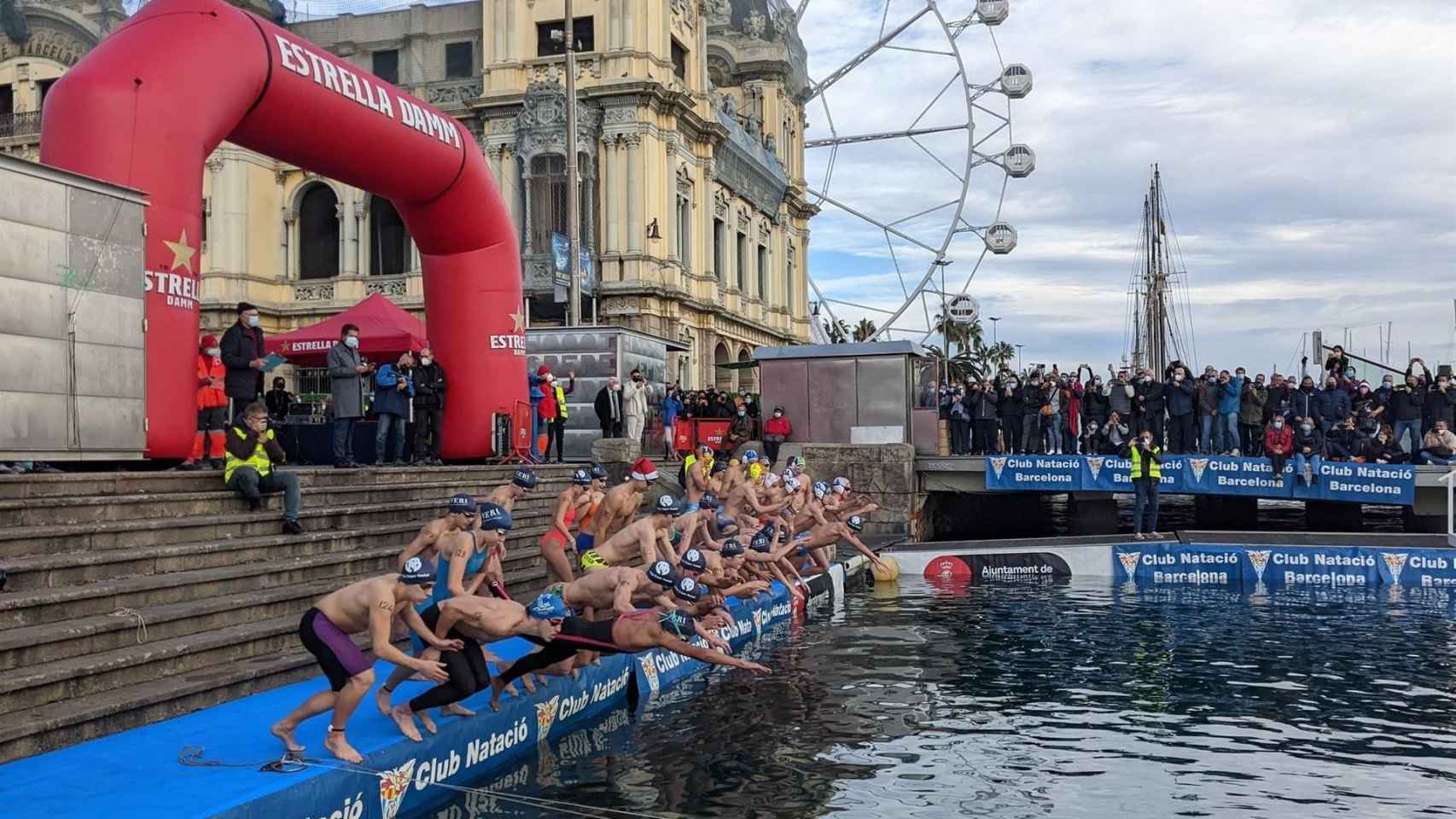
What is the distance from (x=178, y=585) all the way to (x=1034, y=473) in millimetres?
20116

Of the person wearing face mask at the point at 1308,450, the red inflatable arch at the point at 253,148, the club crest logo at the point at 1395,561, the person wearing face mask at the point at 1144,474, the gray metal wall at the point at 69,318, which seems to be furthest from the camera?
the person wearing face mask at the point at 1308,450

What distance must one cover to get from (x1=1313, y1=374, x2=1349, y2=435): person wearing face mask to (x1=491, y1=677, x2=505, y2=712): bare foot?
20.9 metres

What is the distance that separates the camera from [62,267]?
11.2 metres

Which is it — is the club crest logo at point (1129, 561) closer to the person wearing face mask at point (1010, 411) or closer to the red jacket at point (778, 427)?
the person wearing face mask at point (1010, 411)

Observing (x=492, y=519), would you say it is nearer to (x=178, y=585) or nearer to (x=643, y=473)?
(x=178, y=585)

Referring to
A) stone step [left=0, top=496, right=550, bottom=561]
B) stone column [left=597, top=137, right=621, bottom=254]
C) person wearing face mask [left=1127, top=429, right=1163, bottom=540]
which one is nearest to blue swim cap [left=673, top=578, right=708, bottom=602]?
stone step [left=0, top=496, right=550, bottom=561]

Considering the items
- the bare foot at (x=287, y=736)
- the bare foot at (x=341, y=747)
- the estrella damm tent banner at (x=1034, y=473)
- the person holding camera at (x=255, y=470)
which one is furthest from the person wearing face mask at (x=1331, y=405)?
the bare foot at (x=287, y=736)

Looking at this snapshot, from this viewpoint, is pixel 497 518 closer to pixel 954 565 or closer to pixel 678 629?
pixel 678 629

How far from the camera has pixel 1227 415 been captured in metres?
25.6

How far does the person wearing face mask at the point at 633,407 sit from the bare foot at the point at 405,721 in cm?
1632

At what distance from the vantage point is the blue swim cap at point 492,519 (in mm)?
9727

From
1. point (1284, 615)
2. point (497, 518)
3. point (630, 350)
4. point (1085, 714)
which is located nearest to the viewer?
point (497, 518)

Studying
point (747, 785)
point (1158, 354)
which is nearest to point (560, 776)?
point (747, 785)

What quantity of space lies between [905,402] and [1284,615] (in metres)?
11.8
